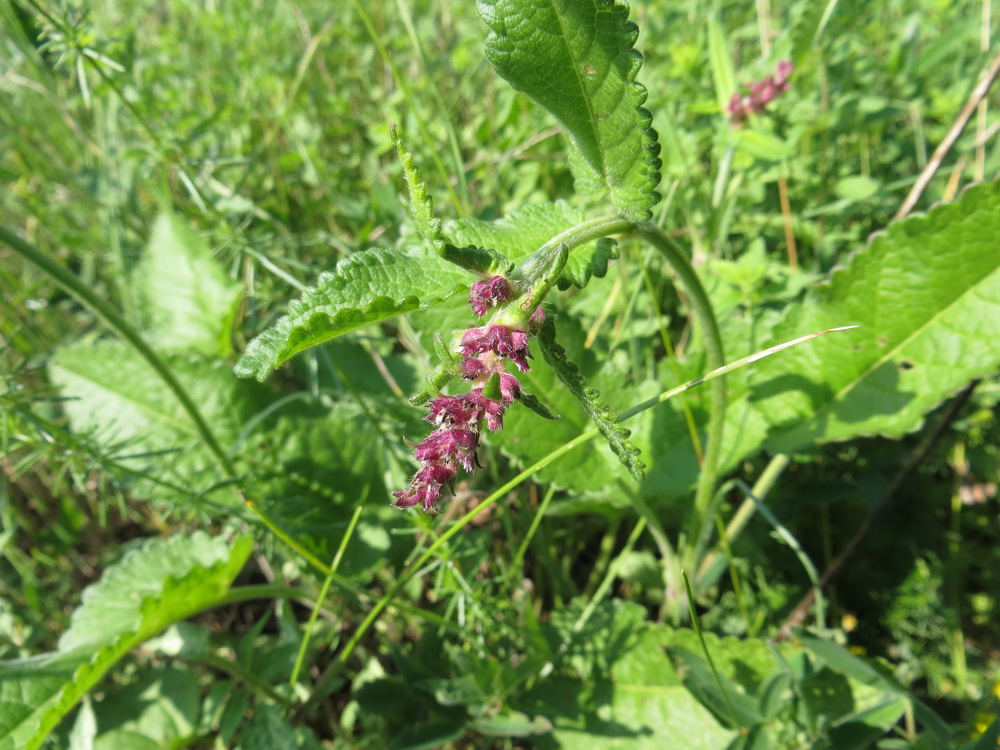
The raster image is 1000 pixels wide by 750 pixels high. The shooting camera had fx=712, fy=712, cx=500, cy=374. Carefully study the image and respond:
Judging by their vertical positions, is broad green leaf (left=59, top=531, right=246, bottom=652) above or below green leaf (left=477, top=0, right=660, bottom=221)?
below

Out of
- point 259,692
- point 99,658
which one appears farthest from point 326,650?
point 99,658

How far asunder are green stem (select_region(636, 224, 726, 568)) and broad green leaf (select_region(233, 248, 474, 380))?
367mm

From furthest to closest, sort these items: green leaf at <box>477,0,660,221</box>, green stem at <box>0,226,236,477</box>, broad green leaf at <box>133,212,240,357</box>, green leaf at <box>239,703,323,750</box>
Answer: broad green leaf at <box>133,212,240,357</box>
green leaf at <box>239,703,323,750</box>
green stem at <box>0,226,236,477</box>
green leaf at <box>477,0,660,221</box>

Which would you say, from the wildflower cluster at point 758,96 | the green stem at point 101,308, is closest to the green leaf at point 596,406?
the green stem at point 101,308

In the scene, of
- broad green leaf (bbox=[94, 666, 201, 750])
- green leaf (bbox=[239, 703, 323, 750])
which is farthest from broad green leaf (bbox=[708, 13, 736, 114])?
broad green leaf (bbox=[94, 666, 201, 750])

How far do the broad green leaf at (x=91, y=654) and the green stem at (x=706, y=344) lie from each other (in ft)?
4.01

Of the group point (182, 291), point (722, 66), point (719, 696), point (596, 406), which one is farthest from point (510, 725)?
point (722, 66)

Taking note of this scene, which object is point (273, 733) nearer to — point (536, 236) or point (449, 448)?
point (449, 448)

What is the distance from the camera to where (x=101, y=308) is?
1766 millimetres

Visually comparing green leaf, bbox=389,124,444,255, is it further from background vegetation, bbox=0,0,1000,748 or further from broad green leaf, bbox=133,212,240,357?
broad green leaf, bbox=133,212,240,357

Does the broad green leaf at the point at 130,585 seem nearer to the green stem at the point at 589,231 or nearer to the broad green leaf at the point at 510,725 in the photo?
the broad green leaf at the point at 510,725

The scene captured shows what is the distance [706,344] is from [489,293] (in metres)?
0.74

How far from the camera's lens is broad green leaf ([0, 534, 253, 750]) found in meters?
1.63

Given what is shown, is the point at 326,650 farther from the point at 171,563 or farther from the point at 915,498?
the point at 915,498
